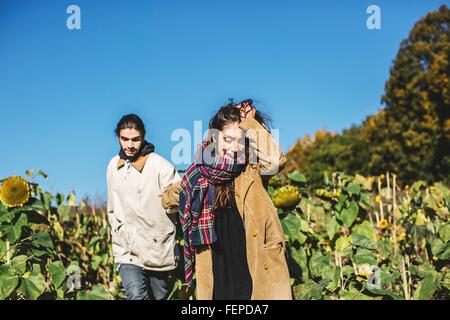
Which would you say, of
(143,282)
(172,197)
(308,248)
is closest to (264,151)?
(172,197)

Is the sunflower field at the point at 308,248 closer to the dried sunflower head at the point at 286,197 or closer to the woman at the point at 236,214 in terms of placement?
the dried sunflower head at the point at 286,197

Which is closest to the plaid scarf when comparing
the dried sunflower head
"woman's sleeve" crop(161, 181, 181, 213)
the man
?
"woman's sleeve" crop(161, 181, 181, 213)

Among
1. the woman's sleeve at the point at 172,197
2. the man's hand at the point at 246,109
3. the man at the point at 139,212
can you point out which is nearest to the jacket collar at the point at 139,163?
the man at the point at 139,212

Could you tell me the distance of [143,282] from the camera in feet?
12.5

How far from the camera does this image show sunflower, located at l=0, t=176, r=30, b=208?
173 inches

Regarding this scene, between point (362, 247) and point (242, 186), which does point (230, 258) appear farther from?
point (362, 247)

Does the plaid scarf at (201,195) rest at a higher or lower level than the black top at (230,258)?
higher

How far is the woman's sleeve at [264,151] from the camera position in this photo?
2801 mm

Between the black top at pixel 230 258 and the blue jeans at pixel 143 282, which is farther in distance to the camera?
the blue jeans at pixel 143 282

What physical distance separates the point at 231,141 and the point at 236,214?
0.37 meters

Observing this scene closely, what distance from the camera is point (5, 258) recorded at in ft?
14.3
